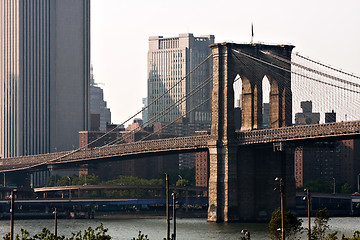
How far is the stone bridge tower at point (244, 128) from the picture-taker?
134m

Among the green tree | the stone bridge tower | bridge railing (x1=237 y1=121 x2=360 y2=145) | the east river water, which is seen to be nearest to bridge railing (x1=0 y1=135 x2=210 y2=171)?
the stone bridge tower

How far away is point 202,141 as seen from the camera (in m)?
141

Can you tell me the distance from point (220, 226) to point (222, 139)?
14.1m

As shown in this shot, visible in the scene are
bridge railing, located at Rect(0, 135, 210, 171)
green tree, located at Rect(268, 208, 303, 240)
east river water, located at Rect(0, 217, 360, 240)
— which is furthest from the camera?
bridge railing, located at Rect(0, 135, 210, 171)

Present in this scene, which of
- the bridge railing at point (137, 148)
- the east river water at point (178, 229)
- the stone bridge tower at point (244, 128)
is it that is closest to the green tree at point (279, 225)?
the east river water at point (178, 229)

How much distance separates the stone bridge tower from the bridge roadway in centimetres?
274

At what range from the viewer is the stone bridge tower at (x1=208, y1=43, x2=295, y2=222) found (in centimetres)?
13400

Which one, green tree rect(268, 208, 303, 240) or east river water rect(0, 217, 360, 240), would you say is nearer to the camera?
green tree rect(268, 208, 303, 240)

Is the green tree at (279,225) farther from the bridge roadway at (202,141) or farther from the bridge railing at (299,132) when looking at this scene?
the bridge roadway at (202,141)

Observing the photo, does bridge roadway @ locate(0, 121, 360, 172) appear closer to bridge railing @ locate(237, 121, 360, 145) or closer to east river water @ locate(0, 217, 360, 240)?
bridge railing @ locate(237, 121, 360, 145)

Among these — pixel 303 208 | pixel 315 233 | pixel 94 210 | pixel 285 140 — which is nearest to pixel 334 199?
pixel 303 208

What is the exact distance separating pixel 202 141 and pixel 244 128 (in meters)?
5.77

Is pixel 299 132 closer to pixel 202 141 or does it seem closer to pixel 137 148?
pixel 202 141

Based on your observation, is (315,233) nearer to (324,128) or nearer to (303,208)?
(324,128)
